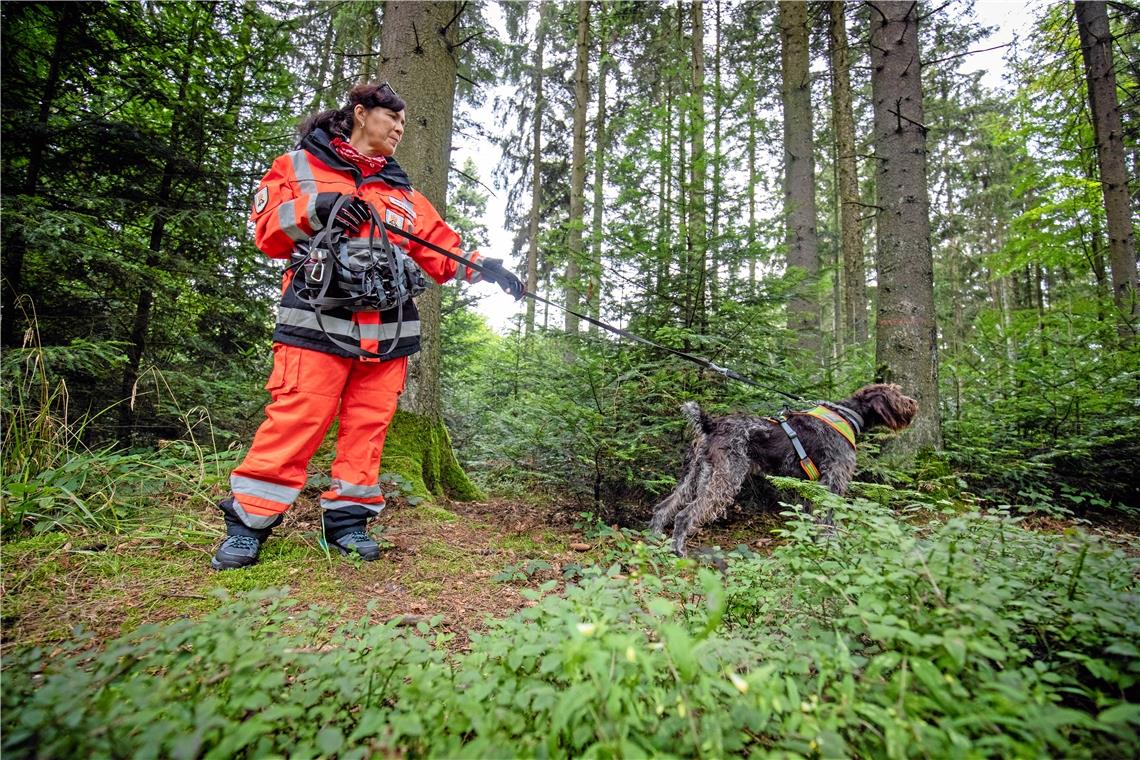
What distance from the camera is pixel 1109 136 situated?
24.1 ft

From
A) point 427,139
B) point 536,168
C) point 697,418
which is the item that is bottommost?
point 697,418

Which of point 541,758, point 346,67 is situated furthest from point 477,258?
point 346,67

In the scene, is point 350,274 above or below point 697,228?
below

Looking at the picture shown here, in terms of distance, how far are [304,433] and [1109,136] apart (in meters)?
11.6

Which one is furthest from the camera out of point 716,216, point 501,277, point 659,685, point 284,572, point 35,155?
point 716,216

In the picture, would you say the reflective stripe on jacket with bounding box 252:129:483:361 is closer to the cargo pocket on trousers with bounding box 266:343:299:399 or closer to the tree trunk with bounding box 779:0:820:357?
the cargo pocket on trousers with bounding box 266:343:299:399

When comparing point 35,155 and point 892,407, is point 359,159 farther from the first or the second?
point 892,407

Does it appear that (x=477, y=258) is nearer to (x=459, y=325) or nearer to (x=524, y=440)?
(x=524, y=440)

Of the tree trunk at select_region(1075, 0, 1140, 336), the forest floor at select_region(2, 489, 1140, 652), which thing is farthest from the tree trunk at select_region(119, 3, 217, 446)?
the tree trunk at select_region(1075, 0, 1140, 336)

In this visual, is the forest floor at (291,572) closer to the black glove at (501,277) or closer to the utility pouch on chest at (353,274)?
the utility pouch on chest at (353,274)

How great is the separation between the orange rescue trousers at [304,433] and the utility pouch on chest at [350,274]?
212 millimetres

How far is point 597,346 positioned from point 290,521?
2.95 m

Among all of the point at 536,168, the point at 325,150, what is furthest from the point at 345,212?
the point at 536,168

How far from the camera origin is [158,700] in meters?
1.00
